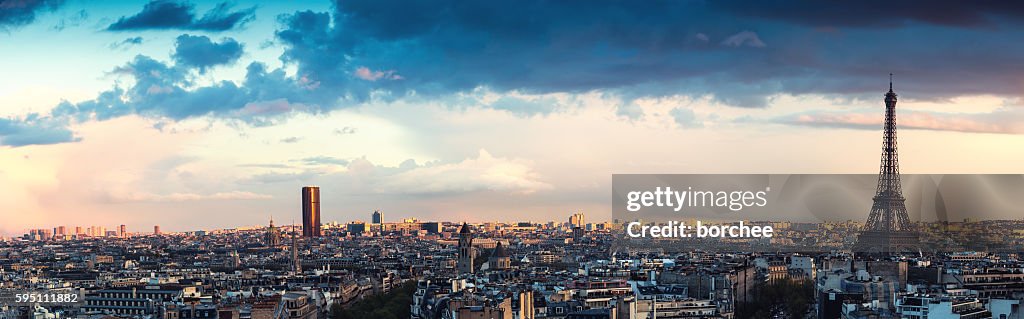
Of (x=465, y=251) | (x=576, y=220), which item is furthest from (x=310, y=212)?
(x=465, y=251)

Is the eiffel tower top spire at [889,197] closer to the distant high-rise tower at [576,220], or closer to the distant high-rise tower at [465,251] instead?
the distant high-rise tower at [465,251]

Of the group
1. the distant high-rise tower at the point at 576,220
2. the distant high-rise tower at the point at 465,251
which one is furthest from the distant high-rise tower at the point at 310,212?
the distant high-rise tower at the point at 465,251

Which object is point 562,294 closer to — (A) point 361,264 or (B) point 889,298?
(B) point 889,298

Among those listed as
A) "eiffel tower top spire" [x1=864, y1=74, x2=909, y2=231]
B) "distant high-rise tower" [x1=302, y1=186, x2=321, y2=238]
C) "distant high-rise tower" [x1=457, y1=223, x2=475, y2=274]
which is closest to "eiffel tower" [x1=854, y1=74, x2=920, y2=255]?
"eiffel tower top spire" [x1=864, y1=74, x2=909, y2=231]

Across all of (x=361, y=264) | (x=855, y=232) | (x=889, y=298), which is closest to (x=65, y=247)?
(x=361, y=264)

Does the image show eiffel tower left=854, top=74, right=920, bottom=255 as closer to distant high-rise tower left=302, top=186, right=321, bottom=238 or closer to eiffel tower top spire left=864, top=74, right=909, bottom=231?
eiffel tower top spire left=864, top=74, right=909, bottom=231

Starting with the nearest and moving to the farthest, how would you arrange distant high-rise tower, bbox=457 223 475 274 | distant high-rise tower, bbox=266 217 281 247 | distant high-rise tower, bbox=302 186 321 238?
distant high-rise tower, bbox=457 223 475 274 < distant high-rise tower, bbox=266 217 281 247 < distant high-rise tower, bbox=302 186 321 238

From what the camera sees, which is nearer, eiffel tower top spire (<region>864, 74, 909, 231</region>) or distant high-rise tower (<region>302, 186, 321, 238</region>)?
eiffel tower top spire (<region>864, 74, 909, 231</region>)
